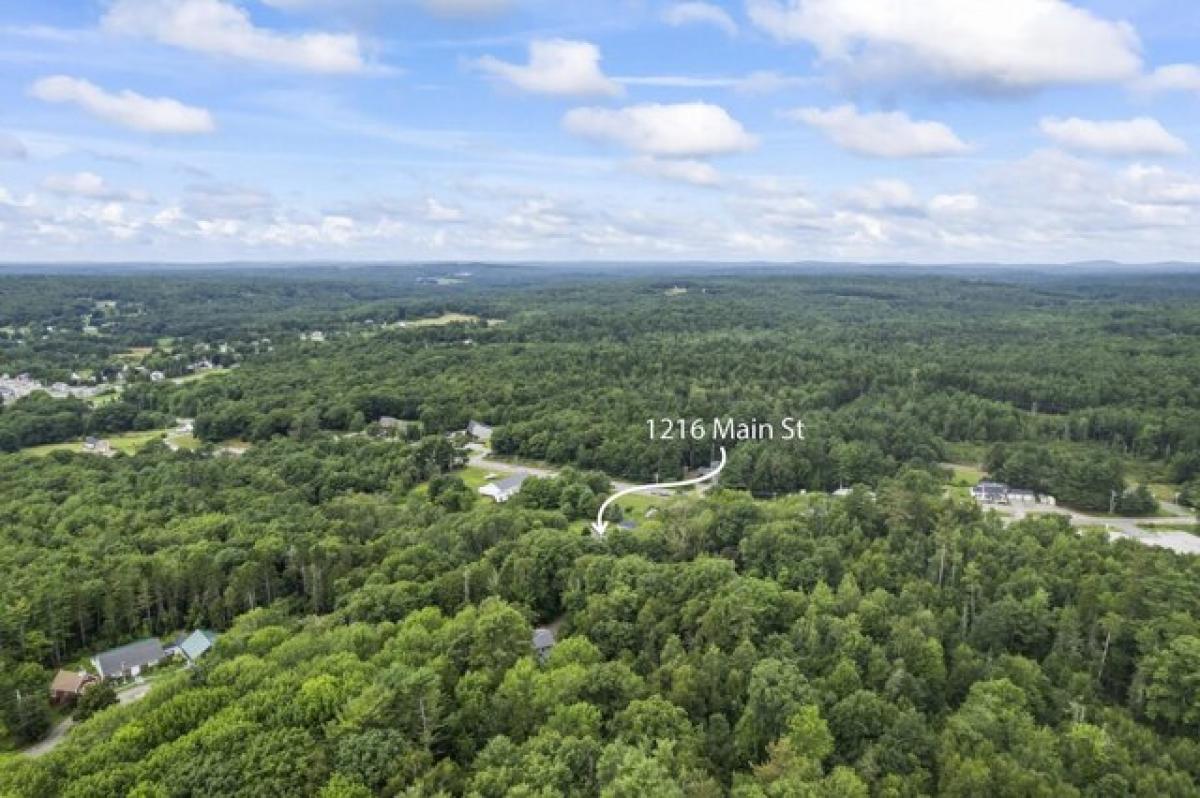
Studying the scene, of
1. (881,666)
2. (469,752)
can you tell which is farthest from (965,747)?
(469,752)

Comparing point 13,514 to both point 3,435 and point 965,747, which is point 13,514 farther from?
point 965,747

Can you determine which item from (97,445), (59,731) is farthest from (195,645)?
(97,445)

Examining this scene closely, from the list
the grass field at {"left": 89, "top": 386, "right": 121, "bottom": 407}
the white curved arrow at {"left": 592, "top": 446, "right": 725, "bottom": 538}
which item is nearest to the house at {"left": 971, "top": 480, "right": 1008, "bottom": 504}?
the white curved arrow at {"left": 592, "top": 446, "right": 725, "bottom": 538}

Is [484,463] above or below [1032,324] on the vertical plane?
below

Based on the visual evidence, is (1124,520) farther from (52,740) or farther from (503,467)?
(52,740)

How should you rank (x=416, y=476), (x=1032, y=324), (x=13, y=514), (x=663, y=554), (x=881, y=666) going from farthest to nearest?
(x=1032, y=324), (x=416, y=476), (x=13, y=514), (x=663, y=554), (x=881, y=666)

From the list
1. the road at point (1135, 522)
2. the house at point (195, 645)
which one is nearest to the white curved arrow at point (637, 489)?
the house at point (195, 645)
